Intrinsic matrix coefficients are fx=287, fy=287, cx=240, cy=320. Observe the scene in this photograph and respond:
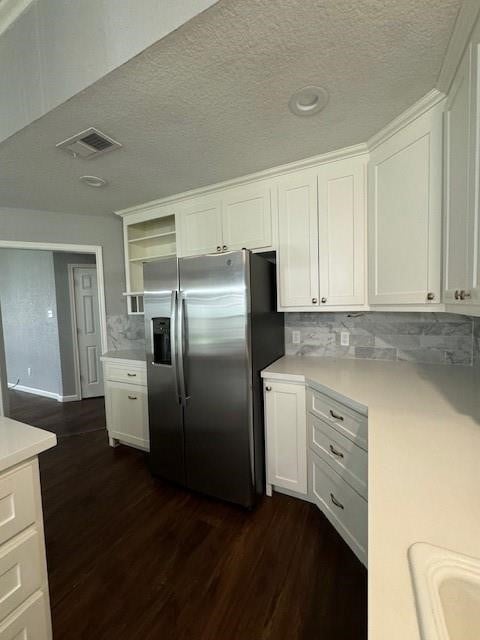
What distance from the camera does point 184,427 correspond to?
209cm

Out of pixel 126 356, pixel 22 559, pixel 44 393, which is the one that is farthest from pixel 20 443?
pixel 44 393

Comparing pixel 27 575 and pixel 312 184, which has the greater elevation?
pixel 312 184

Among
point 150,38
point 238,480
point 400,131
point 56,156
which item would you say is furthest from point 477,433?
point 56,156

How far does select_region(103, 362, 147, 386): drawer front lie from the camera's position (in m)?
2.62

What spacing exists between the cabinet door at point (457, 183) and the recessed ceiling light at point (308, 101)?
0.54 meters

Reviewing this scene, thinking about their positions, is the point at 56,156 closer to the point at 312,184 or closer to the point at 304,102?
the point at 304,102

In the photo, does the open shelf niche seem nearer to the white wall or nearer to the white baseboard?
the white wall

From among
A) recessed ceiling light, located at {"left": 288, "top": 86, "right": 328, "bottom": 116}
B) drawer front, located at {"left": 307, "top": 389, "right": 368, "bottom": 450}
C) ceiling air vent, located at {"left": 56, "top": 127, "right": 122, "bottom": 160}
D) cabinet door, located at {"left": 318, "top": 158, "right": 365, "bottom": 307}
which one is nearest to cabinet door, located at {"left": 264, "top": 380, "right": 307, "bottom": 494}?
drawer front, located at {"left": 307, "top": 389, "right": 368, "bottom": 450}

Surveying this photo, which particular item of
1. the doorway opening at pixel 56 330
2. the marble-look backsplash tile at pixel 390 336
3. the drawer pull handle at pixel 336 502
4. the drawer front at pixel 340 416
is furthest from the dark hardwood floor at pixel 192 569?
the doorway opening at pixel 56 330

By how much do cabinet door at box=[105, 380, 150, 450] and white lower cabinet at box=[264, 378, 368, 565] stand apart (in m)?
1.25

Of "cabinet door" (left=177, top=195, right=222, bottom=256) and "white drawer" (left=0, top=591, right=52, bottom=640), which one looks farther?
"cabinet door" (left=177, top=195, right=222, bottom=256)

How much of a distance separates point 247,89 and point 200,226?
1267mm

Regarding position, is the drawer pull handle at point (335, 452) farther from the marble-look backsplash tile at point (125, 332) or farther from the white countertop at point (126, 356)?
the marble-look backsplash tile at point (125, 332)

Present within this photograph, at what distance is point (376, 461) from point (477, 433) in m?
0.44
